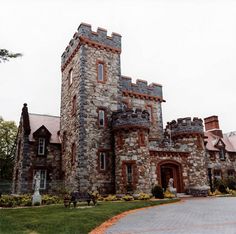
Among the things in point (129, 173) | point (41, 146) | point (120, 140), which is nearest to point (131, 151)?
point (120, 140)

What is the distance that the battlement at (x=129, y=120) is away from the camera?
21.2 metres

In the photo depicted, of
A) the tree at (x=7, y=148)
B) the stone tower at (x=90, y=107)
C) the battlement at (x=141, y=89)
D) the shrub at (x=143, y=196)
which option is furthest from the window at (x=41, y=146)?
the tree at (x=7, y=148)

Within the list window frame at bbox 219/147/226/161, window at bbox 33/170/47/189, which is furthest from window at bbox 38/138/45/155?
window frame at bbox 219/147/226/161

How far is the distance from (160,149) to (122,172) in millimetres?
4574

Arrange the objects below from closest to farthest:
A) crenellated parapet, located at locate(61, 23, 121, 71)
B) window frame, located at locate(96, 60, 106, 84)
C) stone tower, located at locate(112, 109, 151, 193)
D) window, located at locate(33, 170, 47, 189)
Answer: stone tower, located at locate(112, 109, 151, 193) → window frame, located at locate(96, 60, 106, 84) → crenellated parapet, located at locate(61, 23, 121, 71) → window, located at locate(33, 170, 47, 189)

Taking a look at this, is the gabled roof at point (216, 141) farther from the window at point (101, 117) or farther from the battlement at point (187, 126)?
the window at point (101, 117)

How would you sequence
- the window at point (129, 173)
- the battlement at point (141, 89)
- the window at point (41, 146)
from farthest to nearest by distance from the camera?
the battlement at point (141, 89)
the window at point (41, 146)
the window at point (129, 173)

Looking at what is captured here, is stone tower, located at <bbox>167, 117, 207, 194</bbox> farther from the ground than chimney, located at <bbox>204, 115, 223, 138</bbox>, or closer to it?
closer to it

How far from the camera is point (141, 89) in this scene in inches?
1075

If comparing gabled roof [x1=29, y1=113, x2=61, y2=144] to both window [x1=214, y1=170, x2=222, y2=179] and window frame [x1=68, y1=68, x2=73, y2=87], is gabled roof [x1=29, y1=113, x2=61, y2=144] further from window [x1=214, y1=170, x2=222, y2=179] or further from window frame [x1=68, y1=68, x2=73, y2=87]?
window [x1=214, y1=170, x2=222, y2=179]

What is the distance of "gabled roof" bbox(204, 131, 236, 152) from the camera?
114 feet

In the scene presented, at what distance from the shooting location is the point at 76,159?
68.3 ft

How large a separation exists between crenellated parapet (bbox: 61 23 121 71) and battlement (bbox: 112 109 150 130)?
688 centimetres

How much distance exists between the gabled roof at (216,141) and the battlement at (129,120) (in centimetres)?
1566
